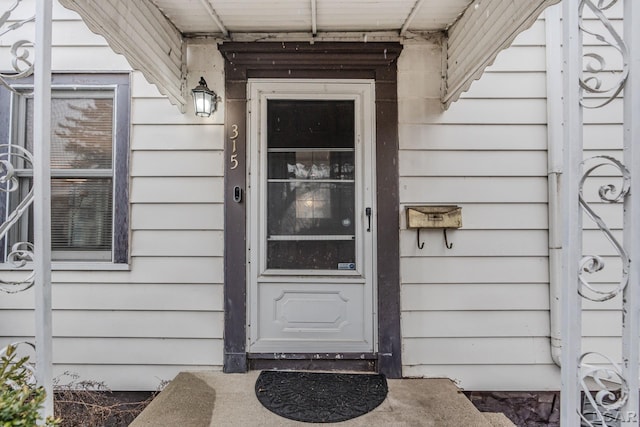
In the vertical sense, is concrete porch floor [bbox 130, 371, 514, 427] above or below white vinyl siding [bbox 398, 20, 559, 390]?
below

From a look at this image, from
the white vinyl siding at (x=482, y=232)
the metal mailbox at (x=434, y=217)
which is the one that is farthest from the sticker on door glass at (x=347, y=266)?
the metal mailbox at (x=434, y=217)

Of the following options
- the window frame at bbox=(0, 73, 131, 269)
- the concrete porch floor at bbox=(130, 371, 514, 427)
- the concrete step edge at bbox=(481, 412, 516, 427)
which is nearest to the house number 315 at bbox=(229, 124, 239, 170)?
the window frame at bbox=(0, 73, 131, 269)

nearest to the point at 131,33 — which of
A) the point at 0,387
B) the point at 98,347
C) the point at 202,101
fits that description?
the point at 202,101

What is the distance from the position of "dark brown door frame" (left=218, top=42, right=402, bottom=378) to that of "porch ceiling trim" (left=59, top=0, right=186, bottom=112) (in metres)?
0.32

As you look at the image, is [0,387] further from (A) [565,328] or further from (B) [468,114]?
(B) [468,114]

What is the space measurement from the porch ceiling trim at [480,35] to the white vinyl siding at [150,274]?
1626mm

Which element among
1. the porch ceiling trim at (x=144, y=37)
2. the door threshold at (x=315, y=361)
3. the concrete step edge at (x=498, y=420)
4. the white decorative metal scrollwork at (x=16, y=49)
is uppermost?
the porch ceiling trim at (x=144, y=37)

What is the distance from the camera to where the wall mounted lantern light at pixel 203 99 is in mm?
2463

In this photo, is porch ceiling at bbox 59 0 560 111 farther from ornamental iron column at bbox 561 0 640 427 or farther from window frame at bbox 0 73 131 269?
ornamental iron column at bbox 561 0 640 427

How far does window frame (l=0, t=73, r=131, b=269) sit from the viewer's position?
2539 mm

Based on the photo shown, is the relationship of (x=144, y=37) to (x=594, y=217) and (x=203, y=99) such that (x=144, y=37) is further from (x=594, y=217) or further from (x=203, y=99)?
(x=594, y=217)

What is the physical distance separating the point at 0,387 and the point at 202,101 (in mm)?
1869

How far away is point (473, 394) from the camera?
8.38ft

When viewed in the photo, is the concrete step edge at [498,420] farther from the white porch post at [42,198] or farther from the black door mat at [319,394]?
the white porch post at [42,198]
